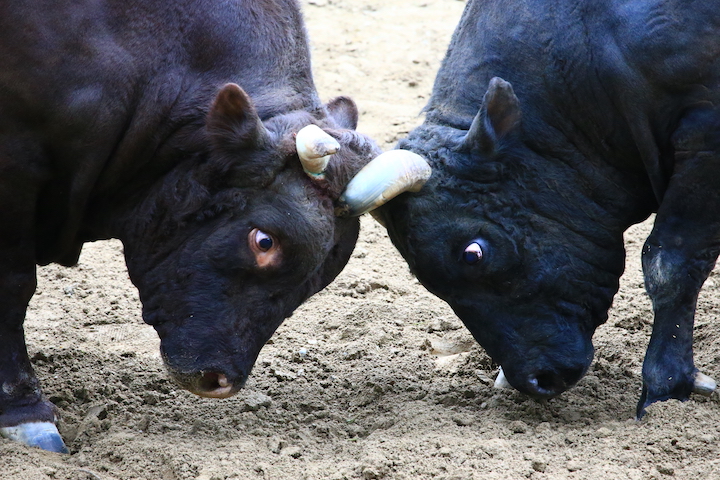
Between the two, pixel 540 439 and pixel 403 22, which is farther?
pixel 403 22

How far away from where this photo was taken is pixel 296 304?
184 inches

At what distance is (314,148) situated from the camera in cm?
424

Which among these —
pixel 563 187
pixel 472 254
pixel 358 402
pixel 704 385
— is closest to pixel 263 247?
pixel 472 254

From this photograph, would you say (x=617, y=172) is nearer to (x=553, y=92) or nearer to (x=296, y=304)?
(x=553, y=92)

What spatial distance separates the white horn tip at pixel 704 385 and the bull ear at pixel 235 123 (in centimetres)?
234

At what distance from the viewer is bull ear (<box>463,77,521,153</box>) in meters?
4.77

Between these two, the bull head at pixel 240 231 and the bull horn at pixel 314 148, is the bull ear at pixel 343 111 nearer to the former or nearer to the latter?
the bull head at pixel 240 231

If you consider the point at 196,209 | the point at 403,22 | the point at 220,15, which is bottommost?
the point at 403,22

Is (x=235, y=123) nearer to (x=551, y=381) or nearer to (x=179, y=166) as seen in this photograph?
(x=179, y=166)

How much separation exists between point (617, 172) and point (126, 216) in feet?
7.99

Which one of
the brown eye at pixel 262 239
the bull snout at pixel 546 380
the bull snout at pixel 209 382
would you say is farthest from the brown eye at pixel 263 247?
the bull snout at pixel 546 380

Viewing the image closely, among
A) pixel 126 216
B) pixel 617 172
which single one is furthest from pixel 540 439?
pixel 126 216

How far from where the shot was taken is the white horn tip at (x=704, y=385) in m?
4.82

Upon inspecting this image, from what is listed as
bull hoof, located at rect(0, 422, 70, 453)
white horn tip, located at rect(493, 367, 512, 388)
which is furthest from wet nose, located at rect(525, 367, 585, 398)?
bull hoof, located at rect(0, 422, 70, 453)
